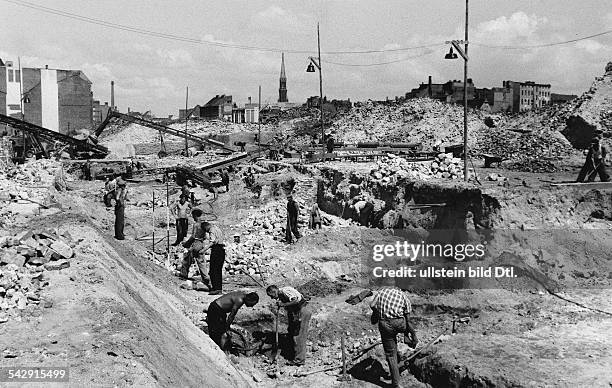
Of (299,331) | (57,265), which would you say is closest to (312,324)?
(299,331)

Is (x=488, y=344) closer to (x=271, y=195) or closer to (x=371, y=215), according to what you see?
(x=371, y=215)

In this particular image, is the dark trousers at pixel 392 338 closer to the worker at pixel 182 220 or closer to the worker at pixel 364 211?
the worker at pixel 182 220

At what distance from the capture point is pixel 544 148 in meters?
23.5

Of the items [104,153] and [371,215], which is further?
[104,153]

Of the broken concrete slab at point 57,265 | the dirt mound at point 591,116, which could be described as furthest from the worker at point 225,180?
the broken concrete slab at point 57,265

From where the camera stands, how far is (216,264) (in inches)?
425

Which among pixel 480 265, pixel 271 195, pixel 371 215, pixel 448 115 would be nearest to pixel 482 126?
pixel 448 115

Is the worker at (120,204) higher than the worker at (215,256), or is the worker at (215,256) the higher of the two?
the worker at (120,204)

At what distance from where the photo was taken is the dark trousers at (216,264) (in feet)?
35.2

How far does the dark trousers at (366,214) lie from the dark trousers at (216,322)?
316 inches

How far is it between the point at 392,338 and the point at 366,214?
874 cm

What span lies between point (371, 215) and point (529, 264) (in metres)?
5.16

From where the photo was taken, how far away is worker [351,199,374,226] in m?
15.7

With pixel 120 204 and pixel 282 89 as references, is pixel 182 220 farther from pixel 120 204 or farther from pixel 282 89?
pixel 282 89
